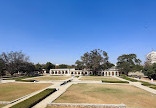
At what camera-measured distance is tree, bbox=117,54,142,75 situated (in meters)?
62.7

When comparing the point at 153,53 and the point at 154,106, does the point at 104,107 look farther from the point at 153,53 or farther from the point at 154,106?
the point at 153,53

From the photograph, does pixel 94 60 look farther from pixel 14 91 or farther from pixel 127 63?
pixel 14 91

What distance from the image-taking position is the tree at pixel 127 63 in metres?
62.7

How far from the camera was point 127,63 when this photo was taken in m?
64.1

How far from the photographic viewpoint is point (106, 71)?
2857 inches

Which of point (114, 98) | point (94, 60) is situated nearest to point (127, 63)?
point (94, 60)

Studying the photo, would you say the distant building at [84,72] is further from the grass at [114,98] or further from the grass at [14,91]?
the grass at [114,98]

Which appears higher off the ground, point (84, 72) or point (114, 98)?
point (114, 98)

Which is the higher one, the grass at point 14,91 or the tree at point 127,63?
the tree at point 127,63

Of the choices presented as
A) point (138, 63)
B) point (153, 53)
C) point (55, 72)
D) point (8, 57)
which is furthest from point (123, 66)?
point (153, 53)

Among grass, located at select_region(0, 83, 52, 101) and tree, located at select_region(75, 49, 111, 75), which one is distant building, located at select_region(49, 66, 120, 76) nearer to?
tree, located at select_region(75, 49, 111, 75)

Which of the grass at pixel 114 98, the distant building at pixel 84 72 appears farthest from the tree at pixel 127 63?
the grass at pixel 114 98

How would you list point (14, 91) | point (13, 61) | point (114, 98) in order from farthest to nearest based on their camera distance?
1. point (13, 61)
2. point (14, 91)
3. point (114, 98)

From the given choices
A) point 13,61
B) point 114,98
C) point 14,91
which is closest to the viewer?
point 114,98
